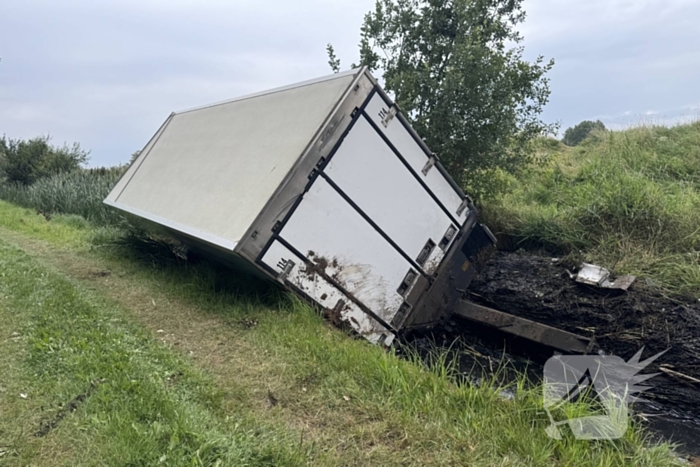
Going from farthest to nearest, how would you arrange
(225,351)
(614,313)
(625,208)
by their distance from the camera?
(625,208) → (614,313) → (225,351)

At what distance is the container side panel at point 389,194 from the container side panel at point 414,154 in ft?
0.33

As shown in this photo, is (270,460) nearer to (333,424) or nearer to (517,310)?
(333,424)

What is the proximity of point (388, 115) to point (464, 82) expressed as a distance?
2423 millimetres

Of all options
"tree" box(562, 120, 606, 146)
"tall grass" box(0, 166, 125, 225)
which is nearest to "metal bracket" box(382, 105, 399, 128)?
"tall grass" box(0, 166, 125, 225)

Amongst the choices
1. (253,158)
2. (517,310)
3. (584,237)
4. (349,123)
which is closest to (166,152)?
(253,158)

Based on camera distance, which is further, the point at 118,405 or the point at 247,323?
the point at 247,323

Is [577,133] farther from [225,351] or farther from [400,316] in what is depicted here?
[225,351]

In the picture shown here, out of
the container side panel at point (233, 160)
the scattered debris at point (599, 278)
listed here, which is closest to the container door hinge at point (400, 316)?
the container side panel at point (233, 160)

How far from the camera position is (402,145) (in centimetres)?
441

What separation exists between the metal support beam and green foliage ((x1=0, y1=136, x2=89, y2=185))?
1656 centimetres

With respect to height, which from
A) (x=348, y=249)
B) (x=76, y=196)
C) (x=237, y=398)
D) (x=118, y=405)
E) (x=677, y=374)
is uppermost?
(x=677, y=374)

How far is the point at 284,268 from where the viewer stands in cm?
379

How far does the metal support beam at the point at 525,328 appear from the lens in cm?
440

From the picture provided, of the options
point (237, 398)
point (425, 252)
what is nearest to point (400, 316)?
point (425, 252)
